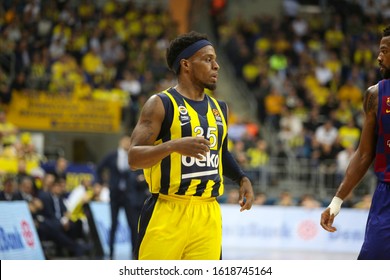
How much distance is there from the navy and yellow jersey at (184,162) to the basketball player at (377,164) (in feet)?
2.71

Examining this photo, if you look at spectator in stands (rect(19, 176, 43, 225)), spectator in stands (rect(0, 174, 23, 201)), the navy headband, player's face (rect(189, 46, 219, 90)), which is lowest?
spectator in stands (rect(19, 176, 43, 225))

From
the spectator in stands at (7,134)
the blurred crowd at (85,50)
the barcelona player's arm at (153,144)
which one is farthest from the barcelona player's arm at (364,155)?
the blurred crowd at (85,50)

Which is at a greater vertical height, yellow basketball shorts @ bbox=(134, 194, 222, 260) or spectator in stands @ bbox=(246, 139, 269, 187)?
yellow basketball shorts @ bbox=(134, 194, 222, 260)

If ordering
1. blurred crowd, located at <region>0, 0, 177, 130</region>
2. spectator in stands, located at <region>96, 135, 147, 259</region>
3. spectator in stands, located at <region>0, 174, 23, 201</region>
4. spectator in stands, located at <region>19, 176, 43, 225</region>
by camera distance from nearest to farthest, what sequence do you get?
1. spectator in stands, located at <region>0, 174, 23, 201</region>
2. spectator in stands, located at <region>96, 135, 147, 259</region>
3. spectator in stands, located at <region>19, 176, 43, 225</region>
4. blurred crowd, located at <region>0, 0, 177, 130</region>

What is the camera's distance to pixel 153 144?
5.41 m

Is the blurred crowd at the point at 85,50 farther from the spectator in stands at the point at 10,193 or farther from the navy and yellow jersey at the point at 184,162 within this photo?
the navy and yellow jersey at the point at 184,162

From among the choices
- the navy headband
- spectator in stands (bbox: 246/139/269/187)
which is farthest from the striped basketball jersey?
spectator in stands (bbox: 246/139/269/187)

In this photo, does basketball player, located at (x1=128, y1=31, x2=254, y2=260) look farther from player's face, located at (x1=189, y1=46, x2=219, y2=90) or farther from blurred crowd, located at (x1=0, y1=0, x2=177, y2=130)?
blurred crowd, located at (x1=0, y1=0, x2=177, y2=130)

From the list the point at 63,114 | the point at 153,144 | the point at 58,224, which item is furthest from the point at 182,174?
the point at 63,114

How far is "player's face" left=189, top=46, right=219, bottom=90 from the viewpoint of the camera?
18.4 feet

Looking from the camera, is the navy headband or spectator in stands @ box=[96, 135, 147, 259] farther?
spectator in stands @ box=[96, 135, 147, 259]

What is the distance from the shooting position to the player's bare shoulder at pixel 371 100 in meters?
5.12

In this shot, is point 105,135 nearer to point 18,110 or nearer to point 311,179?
point 18,110
